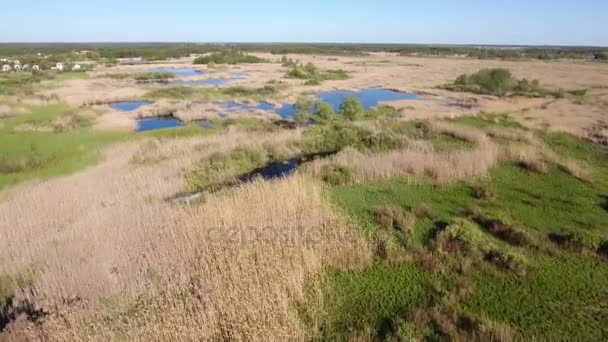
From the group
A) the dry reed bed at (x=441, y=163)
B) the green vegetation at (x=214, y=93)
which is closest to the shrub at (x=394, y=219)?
the dry reed bed at (x=441, y=163)

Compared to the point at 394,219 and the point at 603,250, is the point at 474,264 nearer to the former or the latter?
the point at 394,219

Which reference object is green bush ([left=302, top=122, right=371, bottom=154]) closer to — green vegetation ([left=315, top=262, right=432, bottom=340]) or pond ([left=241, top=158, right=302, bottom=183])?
pond ([left=241, top=158, right=302, bottom=183])

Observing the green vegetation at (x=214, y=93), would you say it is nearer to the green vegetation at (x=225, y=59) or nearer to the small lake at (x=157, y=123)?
the small lake at (x=157, y=123)

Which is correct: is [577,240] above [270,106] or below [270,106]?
below

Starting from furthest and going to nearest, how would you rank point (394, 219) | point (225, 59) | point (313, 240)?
point (225, 59), point (394, 219), point (313, 240)

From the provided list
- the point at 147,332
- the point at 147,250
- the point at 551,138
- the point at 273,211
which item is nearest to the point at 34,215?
the point at 147,250

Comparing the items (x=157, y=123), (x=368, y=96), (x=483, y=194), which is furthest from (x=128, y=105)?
(x=483, y=194)

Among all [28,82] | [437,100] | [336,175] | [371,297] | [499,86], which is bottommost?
[371,297]
